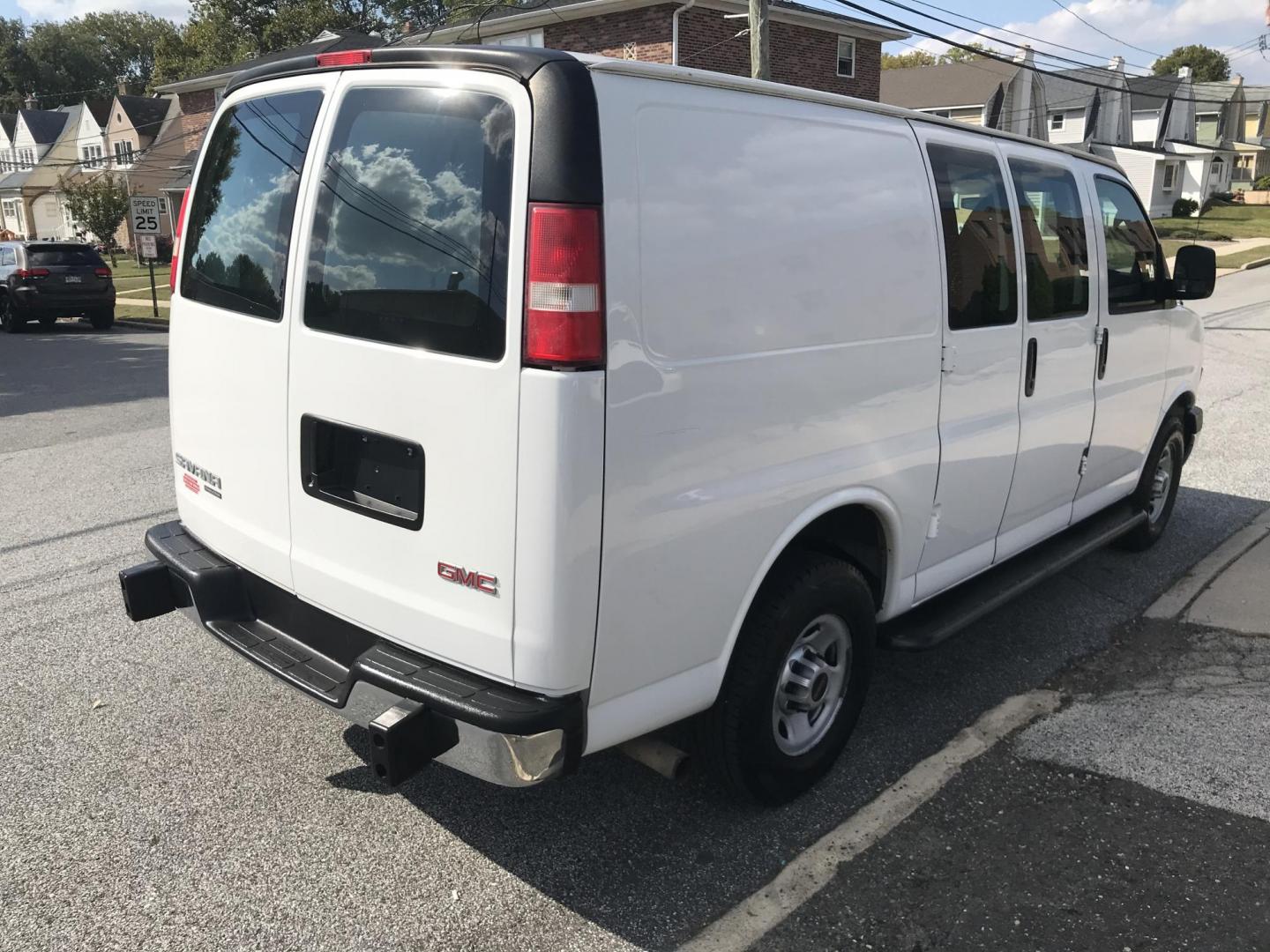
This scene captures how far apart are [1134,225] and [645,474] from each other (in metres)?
3.78

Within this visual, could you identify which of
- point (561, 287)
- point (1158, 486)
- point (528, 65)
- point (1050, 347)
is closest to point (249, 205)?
point (528, 65)

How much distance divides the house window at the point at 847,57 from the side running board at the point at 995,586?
26815mm

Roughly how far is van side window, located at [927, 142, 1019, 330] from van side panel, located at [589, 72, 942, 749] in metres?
0.22

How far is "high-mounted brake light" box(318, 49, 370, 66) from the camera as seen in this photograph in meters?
2.76

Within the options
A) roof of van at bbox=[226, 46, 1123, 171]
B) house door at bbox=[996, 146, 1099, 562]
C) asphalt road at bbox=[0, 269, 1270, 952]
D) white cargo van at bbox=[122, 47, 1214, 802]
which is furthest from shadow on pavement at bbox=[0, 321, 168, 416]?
house door at bbox=[996, 146, 1099, 562]

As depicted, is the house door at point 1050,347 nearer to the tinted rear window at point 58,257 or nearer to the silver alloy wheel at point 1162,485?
the silver alloy wheel at point 1162,485

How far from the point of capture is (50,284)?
60.6 ft

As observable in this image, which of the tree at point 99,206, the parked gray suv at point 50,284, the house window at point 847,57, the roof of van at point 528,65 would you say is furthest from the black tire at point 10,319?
the tree at point 99,206

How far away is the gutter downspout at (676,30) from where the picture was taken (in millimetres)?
24000

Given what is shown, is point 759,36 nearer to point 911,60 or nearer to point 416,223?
point 416,223

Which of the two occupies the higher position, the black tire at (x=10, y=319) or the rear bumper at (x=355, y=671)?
the black tire at (x=10, y=319)

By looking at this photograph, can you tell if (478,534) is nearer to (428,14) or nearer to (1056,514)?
(1056,514)

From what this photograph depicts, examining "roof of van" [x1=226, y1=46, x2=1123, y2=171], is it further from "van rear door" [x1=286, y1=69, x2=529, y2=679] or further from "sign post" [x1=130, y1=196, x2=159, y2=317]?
"sign post" [x1=130, y1=196, x2=159, y2=317]

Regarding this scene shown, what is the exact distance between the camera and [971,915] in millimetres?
2830
